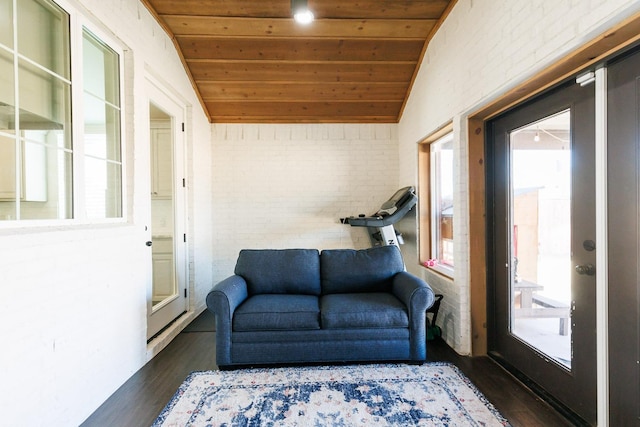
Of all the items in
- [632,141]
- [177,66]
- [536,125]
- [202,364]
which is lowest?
[202,364]

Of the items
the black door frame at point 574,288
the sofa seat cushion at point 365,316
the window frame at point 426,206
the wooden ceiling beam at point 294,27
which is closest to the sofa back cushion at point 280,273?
the sofa seat cushion at point 365,316

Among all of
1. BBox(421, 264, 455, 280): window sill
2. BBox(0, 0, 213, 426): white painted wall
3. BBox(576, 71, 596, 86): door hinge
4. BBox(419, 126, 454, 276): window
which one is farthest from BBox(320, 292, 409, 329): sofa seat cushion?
BBox(576, 71, 596, 86): door hinge

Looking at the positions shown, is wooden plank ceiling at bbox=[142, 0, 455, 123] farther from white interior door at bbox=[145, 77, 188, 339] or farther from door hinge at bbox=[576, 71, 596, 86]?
door hinge at bbox=[576, 71, 596, 86]

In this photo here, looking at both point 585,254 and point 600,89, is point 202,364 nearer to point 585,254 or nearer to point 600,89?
point 585,254

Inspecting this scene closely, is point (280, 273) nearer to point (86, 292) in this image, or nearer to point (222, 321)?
point (222, 321)

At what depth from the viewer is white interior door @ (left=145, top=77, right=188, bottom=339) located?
3125 mm

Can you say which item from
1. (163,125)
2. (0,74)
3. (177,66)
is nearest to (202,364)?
(0,74)

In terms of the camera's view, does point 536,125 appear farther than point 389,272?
No

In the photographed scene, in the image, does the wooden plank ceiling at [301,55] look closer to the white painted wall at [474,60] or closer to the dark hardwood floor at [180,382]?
the white painted wall at [474,60]

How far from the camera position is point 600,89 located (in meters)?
1.51

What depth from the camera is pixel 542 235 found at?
6.48ft

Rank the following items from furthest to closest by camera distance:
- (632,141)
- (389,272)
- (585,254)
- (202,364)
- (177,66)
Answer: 1. (177,66)
2. (389,272)
3. (202,364)
4. (585,254)
5. (632,141)

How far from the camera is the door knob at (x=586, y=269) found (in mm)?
1585

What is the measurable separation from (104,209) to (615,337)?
10.3ft
